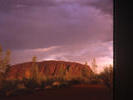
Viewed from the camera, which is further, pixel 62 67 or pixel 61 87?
pixel 62 67

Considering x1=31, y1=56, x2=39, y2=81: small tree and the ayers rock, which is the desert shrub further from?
x1=31, y1=56, x2=39, y2=81: small tree

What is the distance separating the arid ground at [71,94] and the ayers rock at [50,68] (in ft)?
1.27

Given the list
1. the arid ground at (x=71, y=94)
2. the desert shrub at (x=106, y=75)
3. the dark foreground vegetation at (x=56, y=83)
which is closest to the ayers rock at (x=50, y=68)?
the dark foreground vegetation at (x=56, y=83)

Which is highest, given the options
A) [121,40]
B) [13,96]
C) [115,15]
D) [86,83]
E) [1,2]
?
[1,2]

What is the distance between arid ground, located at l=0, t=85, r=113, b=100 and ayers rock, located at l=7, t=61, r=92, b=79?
1.27ft

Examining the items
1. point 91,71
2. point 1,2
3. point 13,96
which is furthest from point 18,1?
point 91,71

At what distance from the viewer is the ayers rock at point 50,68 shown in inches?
116

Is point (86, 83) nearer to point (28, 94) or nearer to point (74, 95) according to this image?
point (74, 95)

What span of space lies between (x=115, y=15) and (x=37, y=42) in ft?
4.33

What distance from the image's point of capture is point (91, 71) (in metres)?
3.08

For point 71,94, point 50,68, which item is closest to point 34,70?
point 50,68

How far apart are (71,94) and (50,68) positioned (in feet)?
2.66

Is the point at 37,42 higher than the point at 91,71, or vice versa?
the point at 37,42

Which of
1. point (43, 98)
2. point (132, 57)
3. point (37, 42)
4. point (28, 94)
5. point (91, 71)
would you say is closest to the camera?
→ point (132, 57)
